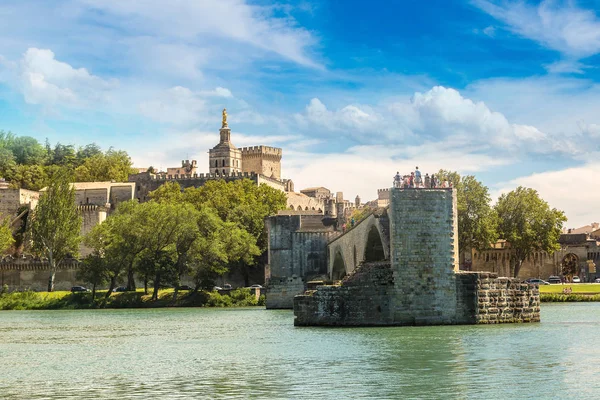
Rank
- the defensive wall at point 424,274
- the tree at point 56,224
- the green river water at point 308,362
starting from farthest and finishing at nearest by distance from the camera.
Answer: the tree at point 56,224
the defensive wall at point 424,274
the green river water at point 308,362

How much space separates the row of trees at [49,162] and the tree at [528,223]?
51162 mm

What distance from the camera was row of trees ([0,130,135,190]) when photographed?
13000 centimetres

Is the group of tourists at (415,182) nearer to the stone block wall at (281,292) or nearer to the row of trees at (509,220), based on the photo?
the stone block wall at (281,292)

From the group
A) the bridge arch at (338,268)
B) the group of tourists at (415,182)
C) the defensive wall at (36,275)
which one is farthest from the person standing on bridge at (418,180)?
the defensive wall at (36,275)

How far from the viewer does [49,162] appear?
146375 mm

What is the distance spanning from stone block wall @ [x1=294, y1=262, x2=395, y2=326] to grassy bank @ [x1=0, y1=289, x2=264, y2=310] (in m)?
34.5

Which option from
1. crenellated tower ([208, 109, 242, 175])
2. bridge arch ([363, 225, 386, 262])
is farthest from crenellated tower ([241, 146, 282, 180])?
bridge arch ([363, 225, 386, 262])

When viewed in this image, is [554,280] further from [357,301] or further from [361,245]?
[357,301]

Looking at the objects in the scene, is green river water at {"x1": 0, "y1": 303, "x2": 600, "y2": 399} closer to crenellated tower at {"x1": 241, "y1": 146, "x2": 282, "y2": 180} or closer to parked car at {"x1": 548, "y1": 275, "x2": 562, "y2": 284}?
parked car at {"x1": 548, "y1": 275, "x2": 562, "y2": 284}

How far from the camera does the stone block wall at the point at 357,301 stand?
43.0m

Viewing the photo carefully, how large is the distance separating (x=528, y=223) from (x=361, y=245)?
37.3 meters

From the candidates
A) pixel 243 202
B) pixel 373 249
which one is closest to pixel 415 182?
A: pixel 373 249

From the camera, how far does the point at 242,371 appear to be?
3088cm

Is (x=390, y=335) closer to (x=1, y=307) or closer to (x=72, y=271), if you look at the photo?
(x=1, y=307)
